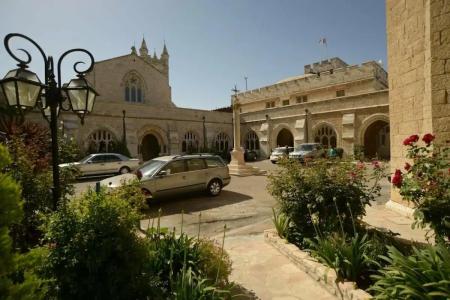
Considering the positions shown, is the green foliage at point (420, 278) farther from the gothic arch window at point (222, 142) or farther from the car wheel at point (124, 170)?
the gothic arch window at point (222, 142)

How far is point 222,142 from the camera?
27.2m

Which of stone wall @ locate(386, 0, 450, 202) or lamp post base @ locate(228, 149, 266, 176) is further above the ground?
stone wall @ locate(386, 0, 450, 202)

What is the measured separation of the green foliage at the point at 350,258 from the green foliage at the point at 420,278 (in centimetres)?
36

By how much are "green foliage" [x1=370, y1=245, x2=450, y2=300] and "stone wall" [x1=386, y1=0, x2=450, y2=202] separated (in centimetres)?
266

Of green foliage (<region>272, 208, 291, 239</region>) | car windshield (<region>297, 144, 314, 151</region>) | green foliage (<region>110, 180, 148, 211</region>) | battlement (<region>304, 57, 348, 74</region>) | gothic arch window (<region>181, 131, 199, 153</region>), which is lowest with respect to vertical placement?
green foliage (<region>272, 208, 291, 239</region>)

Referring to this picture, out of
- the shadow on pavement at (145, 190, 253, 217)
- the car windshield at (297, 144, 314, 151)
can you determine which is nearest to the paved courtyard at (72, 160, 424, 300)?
the shadow on pavement at (145, 190, 253, 217)

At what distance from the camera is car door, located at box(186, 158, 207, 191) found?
8.35m

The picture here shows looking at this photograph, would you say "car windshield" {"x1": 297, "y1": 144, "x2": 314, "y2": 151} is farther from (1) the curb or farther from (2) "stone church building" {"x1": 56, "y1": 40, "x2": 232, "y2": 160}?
(1) the curb

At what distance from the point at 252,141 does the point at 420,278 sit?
84.6 ft

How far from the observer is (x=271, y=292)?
3002 mm

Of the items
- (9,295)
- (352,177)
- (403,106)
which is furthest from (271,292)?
(403,106)

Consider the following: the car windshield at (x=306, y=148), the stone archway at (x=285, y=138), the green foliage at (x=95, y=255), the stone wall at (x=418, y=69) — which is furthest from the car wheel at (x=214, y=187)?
the stone archway at (x=285, y=138)

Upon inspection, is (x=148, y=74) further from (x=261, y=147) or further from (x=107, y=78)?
(x=261, y=147)

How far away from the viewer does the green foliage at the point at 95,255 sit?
211 centimetres
